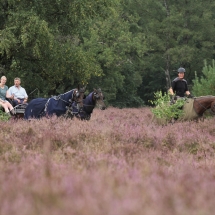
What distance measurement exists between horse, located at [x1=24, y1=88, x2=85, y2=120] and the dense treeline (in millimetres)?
6340

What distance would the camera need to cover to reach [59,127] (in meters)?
10.0

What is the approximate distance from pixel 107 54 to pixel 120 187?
3686 centimetres

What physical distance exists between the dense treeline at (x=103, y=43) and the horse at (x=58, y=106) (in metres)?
6.34

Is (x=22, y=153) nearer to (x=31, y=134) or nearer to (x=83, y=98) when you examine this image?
(x=31, y=134)

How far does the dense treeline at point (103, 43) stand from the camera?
2206 cm

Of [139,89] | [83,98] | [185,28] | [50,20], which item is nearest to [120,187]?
[83,98]

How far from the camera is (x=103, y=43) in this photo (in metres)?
43.5

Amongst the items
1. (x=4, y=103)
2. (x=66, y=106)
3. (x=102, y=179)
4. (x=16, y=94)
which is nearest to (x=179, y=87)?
(x=66, y=106)

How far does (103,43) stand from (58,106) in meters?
29.9

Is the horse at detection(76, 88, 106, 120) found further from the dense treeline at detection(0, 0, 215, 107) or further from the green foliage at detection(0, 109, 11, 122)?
the dense treeline at detection(0, 0, 215, 107)

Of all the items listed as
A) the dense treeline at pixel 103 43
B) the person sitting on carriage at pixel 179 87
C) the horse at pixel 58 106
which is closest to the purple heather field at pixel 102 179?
the horse at pixel 58 106

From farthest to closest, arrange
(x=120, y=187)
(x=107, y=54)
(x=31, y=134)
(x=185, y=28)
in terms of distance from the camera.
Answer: (x=185, y=28) → (x=107, y=54) → (x=31, y=134) → (x=120, y=187)

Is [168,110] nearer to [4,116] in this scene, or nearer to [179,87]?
[179,87]

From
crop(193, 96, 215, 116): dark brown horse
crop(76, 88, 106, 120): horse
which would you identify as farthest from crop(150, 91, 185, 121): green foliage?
crop(76, 88, 106, 120): horse
